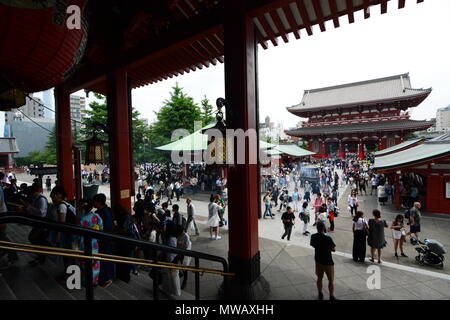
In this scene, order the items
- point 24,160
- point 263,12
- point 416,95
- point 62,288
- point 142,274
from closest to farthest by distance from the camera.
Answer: point 62,288 < point 263,12 < point 142,274 < point 416,95 < point 24,160

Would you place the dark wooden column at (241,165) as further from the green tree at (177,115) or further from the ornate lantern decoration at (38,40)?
the green tree at (177,115)

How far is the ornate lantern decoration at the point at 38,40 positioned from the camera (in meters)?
1.78

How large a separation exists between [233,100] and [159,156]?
21.9 metres

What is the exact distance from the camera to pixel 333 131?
31953 millimetres

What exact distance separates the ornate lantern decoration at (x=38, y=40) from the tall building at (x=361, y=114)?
3336 centimetres

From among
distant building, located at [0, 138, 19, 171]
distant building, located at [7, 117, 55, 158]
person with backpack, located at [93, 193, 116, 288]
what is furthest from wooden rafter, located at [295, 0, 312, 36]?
distant building, located at [7, 117, 55, 158]

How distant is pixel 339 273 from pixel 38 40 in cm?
675

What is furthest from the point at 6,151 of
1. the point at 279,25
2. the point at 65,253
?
the point at 279,25

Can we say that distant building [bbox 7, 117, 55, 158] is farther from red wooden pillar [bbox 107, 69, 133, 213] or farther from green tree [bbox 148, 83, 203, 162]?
red wooden pillar [bbox 107, 69, 133, 213]

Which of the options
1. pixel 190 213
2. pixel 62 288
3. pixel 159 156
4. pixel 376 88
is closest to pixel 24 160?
pixel 159 156

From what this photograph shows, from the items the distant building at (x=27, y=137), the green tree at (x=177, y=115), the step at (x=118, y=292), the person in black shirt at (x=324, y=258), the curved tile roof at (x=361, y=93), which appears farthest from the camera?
the distant building at (x=27, y=137)

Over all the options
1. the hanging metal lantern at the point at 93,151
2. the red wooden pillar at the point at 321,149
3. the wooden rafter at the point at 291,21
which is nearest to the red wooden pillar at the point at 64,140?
the hanging metal lantern at the point at 93,151

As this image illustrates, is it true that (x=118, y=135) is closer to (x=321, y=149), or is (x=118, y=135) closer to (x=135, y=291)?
(x=135, y=291)

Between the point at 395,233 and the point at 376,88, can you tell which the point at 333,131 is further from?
the point at 395,233
